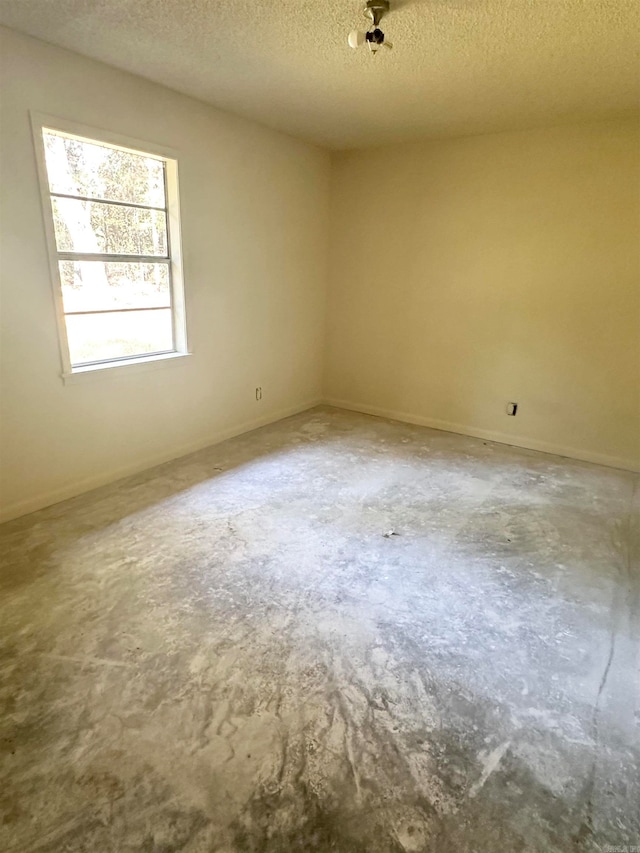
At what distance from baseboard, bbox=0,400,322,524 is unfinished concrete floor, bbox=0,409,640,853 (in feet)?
Result: 0.34

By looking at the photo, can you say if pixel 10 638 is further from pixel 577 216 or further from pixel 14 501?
pixel 577 216

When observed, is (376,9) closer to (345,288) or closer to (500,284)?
(500,284)

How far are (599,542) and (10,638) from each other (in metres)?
2.98

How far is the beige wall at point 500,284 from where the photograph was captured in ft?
11.7

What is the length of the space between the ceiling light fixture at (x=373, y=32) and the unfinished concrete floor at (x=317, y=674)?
2.43m

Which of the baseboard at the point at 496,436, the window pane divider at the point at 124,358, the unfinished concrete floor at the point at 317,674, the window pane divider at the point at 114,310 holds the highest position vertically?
the window pane divider at the point at 114,310

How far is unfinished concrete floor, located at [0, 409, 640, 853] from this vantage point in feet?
4.33

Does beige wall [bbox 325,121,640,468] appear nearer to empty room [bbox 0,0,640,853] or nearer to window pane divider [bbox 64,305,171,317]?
empty room [bbox 0,0,640,853]

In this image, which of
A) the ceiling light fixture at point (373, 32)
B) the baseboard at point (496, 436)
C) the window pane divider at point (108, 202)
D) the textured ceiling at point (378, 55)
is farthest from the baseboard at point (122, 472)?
the ceiling light fixture at point (373, 32)

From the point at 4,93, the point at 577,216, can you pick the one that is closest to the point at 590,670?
the point at 577,216

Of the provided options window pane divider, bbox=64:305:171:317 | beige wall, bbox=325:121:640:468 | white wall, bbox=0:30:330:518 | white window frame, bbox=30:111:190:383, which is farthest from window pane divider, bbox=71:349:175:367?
beige wall, bbox=325:121:640:468

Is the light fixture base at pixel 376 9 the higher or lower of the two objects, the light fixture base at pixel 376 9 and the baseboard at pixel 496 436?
the higher

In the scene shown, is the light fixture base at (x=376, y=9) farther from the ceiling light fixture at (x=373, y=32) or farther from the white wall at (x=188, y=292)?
the white wall at (x=188, y=292)

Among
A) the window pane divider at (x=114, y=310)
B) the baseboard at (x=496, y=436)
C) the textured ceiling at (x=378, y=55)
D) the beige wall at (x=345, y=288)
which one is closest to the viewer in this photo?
the textured ceiling at (x=378, y=55)
